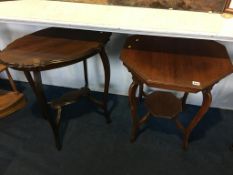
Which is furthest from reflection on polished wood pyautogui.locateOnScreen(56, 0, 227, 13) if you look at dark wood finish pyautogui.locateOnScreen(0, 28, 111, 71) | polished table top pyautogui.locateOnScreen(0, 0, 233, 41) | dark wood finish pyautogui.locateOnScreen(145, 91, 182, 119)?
dark wood finish pyautogui.locateOnScreen(145, 91, 182, 119)

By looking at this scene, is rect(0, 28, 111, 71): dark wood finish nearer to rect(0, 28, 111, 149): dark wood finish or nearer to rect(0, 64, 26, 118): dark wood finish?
rect(0, 28, 111, 149): dark wood finish

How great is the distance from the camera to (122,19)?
942 mm

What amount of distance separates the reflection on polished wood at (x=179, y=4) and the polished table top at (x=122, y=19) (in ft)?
0.07

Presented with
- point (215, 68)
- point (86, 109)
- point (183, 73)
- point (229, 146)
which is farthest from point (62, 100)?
point (229, 146)

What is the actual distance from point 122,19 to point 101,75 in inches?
28.0

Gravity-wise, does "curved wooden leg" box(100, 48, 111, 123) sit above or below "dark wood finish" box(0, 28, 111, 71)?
below

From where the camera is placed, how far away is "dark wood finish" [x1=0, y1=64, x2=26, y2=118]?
5.09 feet

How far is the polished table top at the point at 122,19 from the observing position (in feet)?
2.85

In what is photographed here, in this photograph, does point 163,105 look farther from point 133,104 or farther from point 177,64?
point 177,64

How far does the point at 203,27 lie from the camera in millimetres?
887

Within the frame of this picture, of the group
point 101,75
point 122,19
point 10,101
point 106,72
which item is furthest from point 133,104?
point 10,101

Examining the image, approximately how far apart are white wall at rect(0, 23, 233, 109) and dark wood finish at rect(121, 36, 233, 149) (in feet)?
0.91

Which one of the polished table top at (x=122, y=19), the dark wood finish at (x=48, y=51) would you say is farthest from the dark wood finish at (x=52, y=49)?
the polished table top at (x=122, y=19)

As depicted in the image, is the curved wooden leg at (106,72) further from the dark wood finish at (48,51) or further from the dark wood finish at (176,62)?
the dark wood finish at (176,62)
